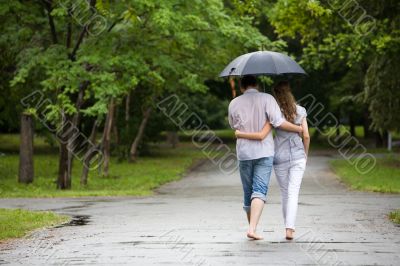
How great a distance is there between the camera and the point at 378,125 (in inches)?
1368

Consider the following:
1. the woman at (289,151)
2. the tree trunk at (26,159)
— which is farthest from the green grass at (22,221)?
the tree trunk at (26,159)

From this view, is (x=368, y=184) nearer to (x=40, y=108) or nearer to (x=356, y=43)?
(x=356, y=43)

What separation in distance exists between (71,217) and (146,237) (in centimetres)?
361

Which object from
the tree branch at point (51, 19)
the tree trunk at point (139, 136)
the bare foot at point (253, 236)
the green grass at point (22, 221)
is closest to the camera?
the bare foot at point (253, 236)

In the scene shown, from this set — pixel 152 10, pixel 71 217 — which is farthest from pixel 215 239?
pixel 152 10

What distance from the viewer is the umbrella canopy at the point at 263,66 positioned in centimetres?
920

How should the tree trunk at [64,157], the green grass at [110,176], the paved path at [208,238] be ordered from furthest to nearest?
the tree trunk at [64,157] → the green grass at [110,176] → the paved path at [208,238]

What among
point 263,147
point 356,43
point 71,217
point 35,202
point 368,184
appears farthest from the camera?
point 356,43

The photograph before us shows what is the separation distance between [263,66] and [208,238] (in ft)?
6.78

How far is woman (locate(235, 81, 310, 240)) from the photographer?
30.3ft

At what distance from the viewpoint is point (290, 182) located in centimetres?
923

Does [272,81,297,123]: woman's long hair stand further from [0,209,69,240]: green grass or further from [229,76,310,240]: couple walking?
[0,209,69,240]: green grass

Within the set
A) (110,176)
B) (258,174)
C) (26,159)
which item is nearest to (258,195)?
(258,174)

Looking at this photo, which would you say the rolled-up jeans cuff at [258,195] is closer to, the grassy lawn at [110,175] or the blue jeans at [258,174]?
the blue jeans at [258,174]
